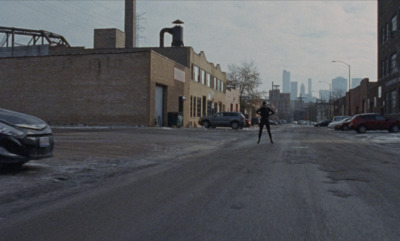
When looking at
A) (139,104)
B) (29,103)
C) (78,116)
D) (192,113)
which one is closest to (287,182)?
(139,104)

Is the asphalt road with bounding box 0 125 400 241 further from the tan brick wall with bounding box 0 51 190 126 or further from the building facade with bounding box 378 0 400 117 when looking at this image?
the building facade with bounding box 378 0 400 117

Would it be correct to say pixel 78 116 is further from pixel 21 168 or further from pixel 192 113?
pixel 21 168

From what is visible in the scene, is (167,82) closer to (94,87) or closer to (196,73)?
(94,87)

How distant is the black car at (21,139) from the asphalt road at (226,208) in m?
1.50

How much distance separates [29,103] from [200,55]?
21.6 meters

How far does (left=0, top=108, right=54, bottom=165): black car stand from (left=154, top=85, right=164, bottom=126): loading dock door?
26075 mm

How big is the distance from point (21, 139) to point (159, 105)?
28.2 meters

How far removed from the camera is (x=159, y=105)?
115 feet

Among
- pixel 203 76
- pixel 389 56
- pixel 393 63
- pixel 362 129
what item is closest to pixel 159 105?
pixel 203 76

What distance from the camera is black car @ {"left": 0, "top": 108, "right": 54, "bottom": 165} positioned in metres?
6.80

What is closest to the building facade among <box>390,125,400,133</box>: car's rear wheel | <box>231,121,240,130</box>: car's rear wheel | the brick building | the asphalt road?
<box>390,125,400,133</box>: car's rear wheel

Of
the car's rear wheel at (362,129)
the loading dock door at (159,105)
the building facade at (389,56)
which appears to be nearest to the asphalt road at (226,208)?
the car's rear wheel at (362,129)

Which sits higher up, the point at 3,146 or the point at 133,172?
the point at 3,146

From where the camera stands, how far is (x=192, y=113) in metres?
44.2
